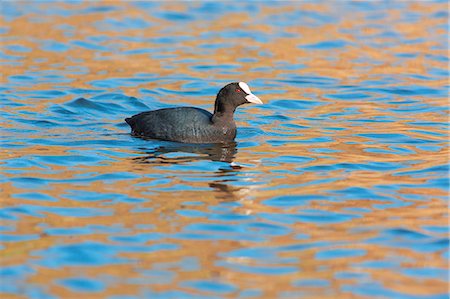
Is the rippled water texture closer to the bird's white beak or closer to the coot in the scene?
the coot

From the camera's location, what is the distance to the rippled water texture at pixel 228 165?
6719 mm

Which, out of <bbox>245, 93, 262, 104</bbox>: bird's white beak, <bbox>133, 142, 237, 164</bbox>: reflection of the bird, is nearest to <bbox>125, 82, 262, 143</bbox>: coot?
<bbox>245, 93, 262, 104</bbox>: bird's white beak

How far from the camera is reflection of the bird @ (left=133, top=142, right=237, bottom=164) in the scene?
33.1ft

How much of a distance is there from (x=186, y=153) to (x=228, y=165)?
2.25 ft

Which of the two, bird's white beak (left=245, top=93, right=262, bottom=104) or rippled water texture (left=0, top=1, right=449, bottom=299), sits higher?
bird's white beak (left=245, top=93, right=262, bottom=104)

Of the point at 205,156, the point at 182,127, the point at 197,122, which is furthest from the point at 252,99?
the point at 205,156

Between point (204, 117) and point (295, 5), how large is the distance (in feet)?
37.9

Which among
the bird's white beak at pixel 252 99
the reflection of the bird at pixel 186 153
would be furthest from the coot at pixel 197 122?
the reflection of the bird at pixel 186 153

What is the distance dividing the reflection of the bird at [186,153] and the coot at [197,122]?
10cm

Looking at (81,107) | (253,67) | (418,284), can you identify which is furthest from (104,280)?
(253,67)

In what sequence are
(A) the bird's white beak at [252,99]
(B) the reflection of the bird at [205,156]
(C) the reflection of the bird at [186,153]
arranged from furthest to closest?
1. (A) the bird's white beak at [252,99]
2. (C) the reflection of the bird at [186,153]
3. (B) the reflection of the bird at [205,156]

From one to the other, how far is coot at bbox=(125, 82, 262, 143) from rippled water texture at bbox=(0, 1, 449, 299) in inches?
7.8

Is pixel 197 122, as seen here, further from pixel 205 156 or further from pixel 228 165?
pixel 228 165

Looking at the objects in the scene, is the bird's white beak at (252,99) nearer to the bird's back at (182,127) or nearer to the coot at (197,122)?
the coot at (197,122)
